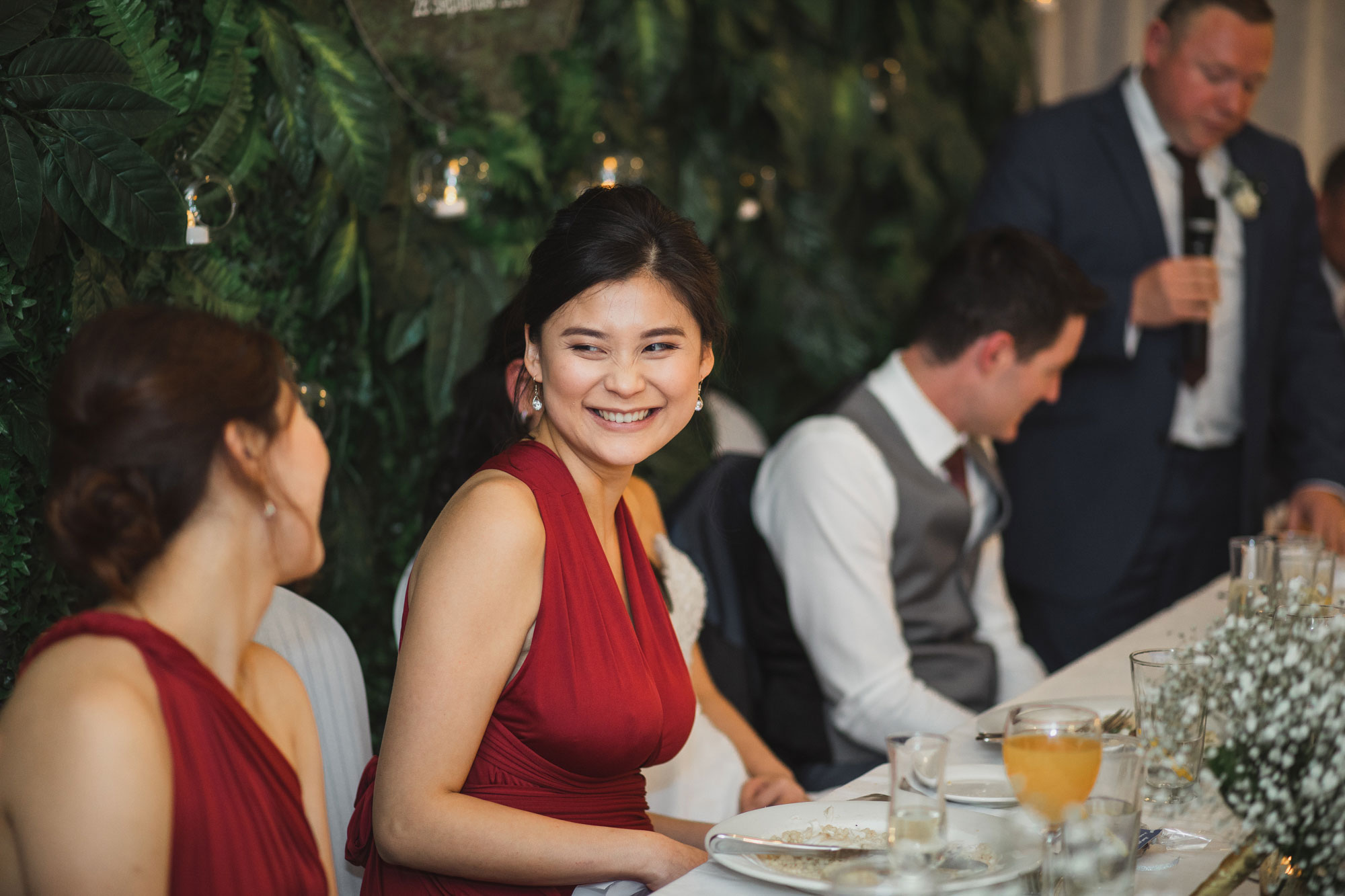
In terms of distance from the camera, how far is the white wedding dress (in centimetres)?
203

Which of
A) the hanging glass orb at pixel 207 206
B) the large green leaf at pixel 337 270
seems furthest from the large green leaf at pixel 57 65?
the large green leaf at pixel 337 270

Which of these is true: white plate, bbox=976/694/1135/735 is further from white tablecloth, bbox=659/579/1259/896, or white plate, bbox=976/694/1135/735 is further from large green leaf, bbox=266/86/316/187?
large green leaf, bbox=266/86/316/187

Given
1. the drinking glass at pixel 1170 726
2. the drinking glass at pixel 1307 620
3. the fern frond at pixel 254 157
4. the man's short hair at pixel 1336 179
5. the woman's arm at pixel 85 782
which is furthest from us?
the man's short hair at pixel 1336 179

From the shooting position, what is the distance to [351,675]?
1707mm

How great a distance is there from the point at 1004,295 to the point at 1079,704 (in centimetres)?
98

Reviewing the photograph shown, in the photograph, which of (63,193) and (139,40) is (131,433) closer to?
(63,193)

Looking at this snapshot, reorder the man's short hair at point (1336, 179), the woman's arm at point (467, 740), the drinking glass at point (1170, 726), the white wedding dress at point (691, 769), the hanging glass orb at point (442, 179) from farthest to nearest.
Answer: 1. the man's short hair at point (1336, 179)
2. the hanging glass orb at point (442, 179)
3. the white wedding dress at point (691, 769)
4. the woman's arm at point (467, 740)
5. the drinking glass at point (1170, 726)

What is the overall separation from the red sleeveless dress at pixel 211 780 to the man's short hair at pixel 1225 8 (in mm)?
2918

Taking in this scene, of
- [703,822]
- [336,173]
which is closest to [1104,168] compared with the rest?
[336,173]

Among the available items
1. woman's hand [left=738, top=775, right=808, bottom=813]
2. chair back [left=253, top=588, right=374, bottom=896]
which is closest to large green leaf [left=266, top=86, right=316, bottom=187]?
chair back [left=253, top=588, right=374, bottom=896]

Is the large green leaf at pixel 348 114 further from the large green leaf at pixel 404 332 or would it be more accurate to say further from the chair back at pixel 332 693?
the chair back at pixel 332 693

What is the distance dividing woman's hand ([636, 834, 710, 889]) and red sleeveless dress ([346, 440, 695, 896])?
0.39 feet

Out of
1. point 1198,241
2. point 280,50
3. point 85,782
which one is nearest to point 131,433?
point 85,782

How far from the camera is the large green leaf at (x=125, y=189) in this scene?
1675 mm
